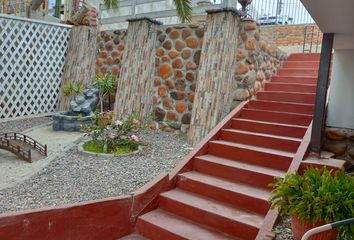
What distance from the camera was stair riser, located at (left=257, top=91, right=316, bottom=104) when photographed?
4539mm

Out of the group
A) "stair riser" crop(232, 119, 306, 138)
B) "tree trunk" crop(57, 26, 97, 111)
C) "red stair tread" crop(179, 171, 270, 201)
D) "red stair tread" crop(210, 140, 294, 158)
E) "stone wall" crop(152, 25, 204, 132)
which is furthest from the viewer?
"tree trunk" crop(57, 26, 97, 111)

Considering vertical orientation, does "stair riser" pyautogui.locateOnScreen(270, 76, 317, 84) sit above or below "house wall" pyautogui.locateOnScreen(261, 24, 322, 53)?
below

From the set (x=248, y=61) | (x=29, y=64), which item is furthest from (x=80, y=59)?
(x=248, y=61)

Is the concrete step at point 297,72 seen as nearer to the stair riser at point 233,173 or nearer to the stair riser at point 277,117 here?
the stair riser at point 277,117

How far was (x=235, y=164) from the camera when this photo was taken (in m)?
3.62

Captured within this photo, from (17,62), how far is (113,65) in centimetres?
197

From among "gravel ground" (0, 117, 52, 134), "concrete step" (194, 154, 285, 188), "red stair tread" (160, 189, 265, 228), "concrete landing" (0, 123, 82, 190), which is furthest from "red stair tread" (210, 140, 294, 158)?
"gravel ground" (0, 117, 52, 134)

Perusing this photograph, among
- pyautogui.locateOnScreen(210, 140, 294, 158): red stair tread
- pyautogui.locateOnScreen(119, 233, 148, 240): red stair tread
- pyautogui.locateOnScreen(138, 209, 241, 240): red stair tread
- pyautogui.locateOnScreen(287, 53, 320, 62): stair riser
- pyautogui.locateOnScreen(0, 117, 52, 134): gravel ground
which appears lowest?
pyautogui.locateOnScreen(119, 233, 148, 240): red stair tread

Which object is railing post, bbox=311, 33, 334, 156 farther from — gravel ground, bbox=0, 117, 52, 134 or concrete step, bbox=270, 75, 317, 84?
gravel ground, bbox=0, 117, 52, 134

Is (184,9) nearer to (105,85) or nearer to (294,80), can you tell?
(105,85)

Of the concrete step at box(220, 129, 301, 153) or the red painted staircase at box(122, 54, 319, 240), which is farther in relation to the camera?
the concrete step at box(220, 129, 301, 153)

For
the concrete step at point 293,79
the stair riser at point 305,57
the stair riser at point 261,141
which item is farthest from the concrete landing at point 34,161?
the stair riser at point 305,57

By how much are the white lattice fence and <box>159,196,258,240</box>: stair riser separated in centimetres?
468

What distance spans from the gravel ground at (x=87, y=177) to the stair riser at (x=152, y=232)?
1.22 ft
